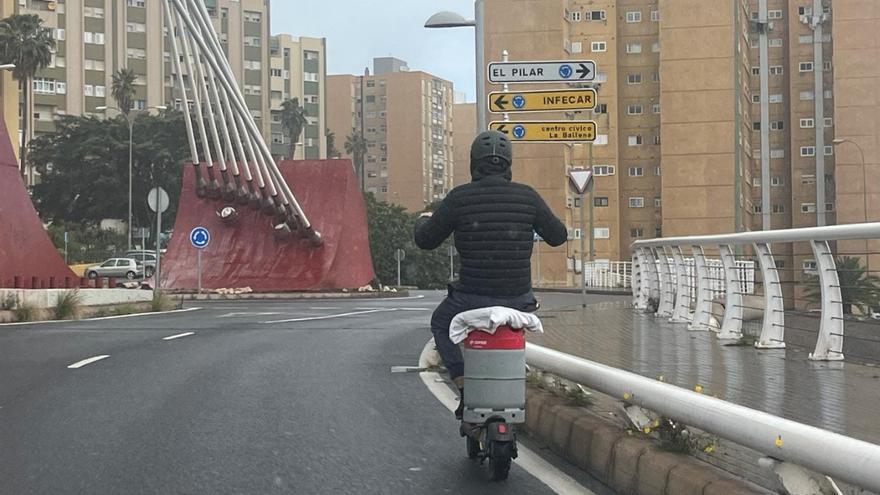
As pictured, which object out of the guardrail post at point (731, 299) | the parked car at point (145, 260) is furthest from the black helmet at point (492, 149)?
the parked car at point (145, 260)

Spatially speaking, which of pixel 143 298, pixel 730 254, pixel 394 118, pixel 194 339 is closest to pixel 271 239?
pixel 143 298

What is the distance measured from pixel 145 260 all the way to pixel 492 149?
56567 mm

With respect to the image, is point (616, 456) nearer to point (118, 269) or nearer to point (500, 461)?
point (500, 461)

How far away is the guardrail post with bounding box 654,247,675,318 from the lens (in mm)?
15414

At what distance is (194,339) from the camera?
14.4 meters

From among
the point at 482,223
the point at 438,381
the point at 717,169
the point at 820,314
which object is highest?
the point at 717,169

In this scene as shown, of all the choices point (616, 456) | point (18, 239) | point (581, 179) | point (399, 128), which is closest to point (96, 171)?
point (18, 239)

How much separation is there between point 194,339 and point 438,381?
18.9 feet

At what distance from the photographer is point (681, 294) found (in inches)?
556

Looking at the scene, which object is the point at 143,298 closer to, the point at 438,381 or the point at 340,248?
the point at 340,248

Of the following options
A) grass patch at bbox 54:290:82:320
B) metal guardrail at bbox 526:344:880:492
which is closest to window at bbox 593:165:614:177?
grass patch at bbox 54:290:82:320

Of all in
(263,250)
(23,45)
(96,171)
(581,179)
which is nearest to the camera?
(581,179)

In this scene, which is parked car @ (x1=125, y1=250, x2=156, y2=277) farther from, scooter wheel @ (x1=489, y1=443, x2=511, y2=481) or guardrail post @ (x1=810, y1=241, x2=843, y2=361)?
scooter wheel @ (x1=489, y1=443, x2=511, y2=481)

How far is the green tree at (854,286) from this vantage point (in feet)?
26.1
